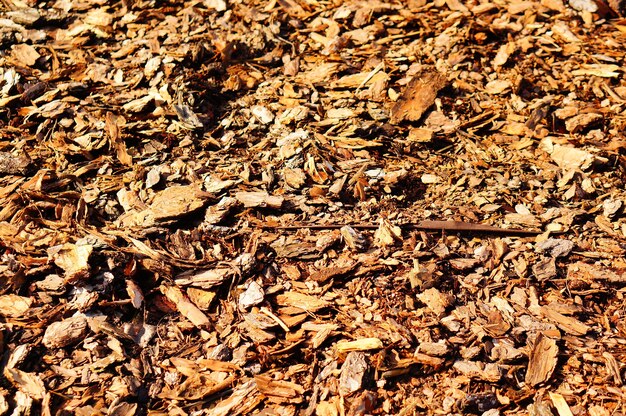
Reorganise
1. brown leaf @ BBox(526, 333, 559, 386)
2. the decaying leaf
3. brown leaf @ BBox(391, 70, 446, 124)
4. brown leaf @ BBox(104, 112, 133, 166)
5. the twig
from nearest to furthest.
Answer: brown leaf @ BBox(526, 333, 559, 386), the decaying leaf, the twig, brown leaf @ BBox(104, 112, 133, 166), brown leaf @ BBox(391, 70, 446, 124)

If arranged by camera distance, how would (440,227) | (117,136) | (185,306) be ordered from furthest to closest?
(117,136) → (440,227) → (185,306)

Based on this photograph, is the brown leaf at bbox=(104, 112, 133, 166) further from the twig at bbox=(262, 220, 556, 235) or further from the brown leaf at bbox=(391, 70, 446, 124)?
the brown leaf at bbox=(391, 70, 446, 124)

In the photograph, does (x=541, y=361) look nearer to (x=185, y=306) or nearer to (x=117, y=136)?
(x=185, y=306)

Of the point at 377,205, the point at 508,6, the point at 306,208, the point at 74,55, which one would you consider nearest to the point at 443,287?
the point at 377,205

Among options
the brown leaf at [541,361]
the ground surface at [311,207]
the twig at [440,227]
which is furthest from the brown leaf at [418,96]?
the brown leaf at [541,361]

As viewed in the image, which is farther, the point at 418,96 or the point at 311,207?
the point at 418,96

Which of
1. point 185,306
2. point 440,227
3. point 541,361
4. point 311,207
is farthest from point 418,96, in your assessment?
point 185,306

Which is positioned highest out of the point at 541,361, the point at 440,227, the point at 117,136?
the point at 117,136

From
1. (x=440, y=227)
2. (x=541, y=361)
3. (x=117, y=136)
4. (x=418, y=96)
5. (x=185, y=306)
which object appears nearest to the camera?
(x=541, y=361)

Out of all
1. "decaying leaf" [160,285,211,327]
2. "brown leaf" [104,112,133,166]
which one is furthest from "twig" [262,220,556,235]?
"brown leaf" [104,112,133,166]
